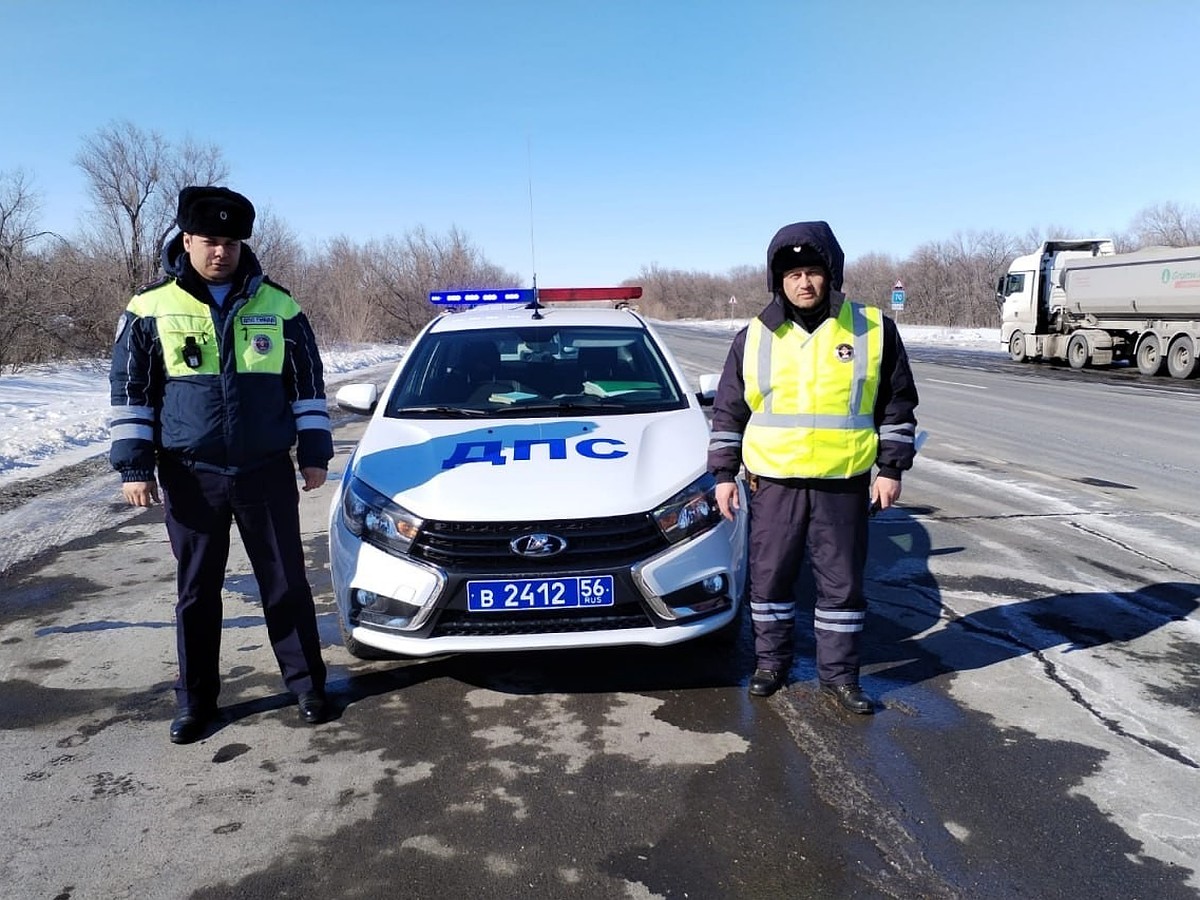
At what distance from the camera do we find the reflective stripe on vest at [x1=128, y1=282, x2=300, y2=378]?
125 inches

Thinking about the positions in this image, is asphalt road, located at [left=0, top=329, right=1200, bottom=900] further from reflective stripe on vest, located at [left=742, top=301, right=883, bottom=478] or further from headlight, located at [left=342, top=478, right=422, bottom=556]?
reflective stripe on vest, located at [left=742, top=301, right=883, bottom=478]

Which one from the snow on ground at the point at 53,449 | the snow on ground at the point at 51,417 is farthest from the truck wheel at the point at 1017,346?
the snow on ground at the point at 51,417

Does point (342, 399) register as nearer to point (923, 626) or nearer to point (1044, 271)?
point (923, 626)

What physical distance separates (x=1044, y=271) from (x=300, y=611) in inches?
1084

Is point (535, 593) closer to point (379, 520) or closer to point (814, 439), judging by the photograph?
point (379, 520)

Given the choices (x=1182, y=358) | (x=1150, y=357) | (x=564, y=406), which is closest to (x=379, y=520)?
(x=564, y=406)

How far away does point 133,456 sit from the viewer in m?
3.15

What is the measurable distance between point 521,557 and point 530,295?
3.52m

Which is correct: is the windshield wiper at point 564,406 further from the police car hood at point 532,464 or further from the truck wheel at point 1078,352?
the truck wheel at point 1078,352

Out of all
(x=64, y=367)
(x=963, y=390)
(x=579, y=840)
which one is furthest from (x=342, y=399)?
(x=64, y=367)

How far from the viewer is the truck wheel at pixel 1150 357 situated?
2197 centimetres

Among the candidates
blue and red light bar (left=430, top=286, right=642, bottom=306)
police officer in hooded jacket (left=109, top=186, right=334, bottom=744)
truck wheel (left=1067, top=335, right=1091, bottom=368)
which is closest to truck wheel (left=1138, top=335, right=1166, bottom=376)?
truck wheel (left=1067, top=335, right=1091, bottom=368)

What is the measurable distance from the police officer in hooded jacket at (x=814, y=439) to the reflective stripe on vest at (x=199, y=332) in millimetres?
1775

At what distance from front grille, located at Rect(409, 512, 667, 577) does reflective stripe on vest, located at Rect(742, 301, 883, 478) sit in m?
0.66
